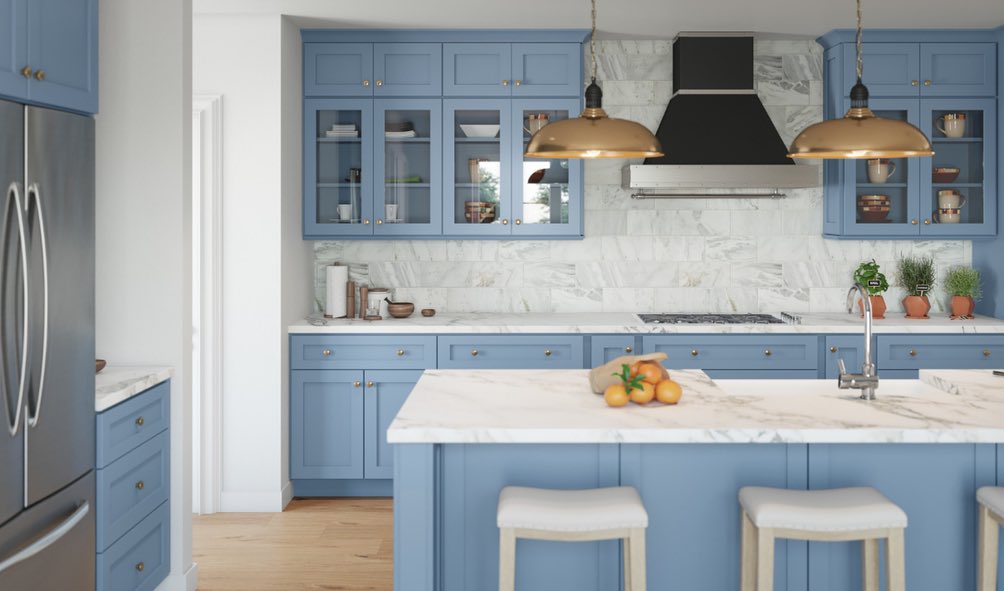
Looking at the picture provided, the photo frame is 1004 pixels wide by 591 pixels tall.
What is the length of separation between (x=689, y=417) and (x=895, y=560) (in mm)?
652

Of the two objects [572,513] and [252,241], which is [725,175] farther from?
[572,513]

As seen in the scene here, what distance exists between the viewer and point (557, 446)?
8.86ft

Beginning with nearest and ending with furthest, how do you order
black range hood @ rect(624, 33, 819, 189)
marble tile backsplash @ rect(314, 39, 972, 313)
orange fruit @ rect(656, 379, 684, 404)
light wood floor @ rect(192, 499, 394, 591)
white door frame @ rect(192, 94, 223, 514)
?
orange fruit @ rect(656, 379, 684, 404), light wood floor @ rect(192, 499, 394, 591), white door frame @ rect(192, 94, 223, 514), black range hood @ rect(624, 33, 819, 189), marble tile backsplash @ rect(314, 39, 972, 313)

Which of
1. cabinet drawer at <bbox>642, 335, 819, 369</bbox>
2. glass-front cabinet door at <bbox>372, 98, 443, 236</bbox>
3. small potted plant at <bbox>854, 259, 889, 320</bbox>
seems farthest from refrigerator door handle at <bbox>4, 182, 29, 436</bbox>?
small potted plant at <bbox>854, 259, 889, 320</bbox>

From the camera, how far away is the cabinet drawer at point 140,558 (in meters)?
2.96

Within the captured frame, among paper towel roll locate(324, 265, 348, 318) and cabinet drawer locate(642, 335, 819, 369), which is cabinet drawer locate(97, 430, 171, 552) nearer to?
paper towel roll locate(324, 265, 348, 318)

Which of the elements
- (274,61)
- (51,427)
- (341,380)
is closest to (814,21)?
(274,61)

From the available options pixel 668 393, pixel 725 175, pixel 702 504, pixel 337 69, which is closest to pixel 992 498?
pixel 702 504

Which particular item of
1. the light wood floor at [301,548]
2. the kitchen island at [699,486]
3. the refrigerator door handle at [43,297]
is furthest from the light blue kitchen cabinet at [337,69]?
the kitchen island at [699,486]

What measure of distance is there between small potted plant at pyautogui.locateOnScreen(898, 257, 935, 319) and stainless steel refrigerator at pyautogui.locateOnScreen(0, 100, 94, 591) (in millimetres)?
4304

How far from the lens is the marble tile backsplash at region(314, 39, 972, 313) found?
5.35 m

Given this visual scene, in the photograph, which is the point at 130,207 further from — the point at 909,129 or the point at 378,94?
the point at 909,129

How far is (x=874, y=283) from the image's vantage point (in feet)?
15.8

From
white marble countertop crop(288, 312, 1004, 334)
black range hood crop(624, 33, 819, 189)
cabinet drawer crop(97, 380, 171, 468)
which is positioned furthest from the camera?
black range hood crop(624, 33, 819, 189)
